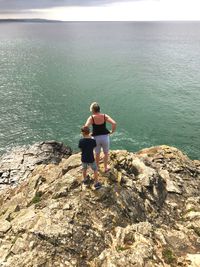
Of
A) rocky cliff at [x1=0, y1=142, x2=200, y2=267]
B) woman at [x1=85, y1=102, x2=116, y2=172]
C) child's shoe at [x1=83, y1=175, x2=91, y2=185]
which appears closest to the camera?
rocky cliff at [x1=0, y1=142, x2=200, y2=267]

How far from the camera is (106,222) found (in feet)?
45.5

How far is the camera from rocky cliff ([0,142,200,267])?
38.5ft

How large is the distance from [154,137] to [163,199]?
101 ft

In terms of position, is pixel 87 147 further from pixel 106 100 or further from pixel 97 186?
pixel 106 100

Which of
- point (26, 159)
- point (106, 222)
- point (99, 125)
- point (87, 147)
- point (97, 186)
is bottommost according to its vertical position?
point (26, 159)

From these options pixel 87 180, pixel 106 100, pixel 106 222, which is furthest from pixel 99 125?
pixel 106 100

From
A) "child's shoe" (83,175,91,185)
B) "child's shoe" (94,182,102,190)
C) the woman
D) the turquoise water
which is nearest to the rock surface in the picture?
the turquoise water

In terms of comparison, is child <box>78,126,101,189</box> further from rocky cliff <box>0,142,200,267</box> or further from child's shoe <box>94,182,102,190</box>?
rocky cliff <box>0,142,200,267</box>

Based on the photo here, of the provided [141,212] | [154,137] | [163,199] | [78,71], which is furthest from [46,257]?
[78,71]

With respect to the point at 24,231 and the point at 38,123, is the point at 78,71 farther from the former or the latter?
the point at 24,231

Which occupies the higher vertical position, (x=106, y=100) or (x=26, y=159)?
(x=106, y=100)

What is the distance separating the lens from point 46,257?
37.3 feet

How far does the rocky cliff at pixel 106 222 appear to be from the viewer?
1175cm

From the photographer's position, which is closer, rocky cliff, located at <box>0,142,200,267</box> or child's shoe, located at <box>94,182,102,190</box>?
rocky cliff, located at <box>0,142,200,267</box>
